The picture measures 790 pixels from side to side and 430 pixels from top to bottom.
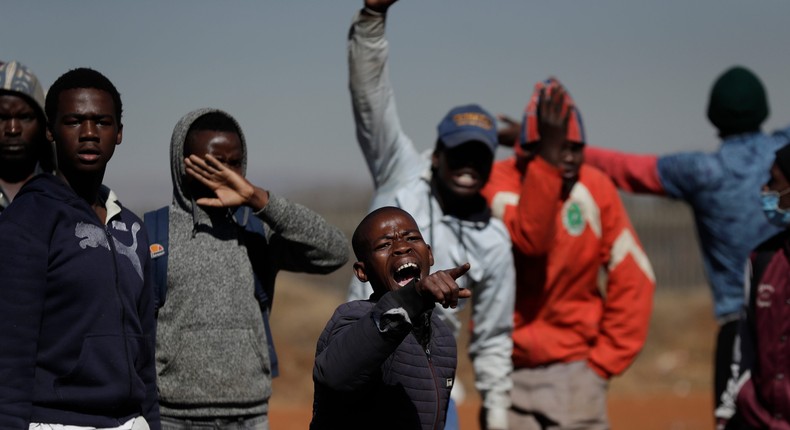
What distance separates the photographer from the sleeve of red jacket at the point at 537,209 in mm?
6988

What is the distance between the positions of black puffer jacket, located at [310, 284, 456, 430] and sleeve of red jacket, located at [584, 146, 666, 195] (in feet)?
13.2

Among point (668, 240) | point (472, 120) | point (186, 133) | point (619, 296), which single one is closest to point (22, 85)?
point (186, 133)

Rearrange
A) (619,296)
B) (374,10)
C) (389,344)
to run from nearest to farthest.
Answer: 1. (389,344)
2. (374,10)
3. (619,296)

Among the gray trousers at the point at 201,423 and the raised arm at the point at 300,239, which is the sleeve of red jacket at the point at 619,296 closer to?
the raised arm at the point at 300,239

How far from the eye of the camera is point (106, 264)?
4441 millimetres

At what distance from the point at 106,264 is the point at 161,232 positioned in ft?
2.98

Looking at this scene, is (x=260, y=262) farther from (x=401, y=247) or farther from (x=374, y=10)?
(x=374, y=10)

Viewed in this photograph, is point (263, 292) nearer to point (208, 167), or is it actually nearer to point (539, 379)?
point (208, 167)

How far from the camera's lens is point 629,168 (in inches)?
326

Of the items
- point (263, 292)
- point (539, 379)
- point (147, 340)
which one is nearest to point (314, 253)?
point (263, 292)

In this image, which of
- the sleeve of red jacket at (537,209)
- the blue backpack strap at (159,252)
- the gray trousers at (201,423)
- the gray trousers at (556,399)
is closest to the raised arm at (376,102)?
the sleeve of red jacket at (537,209)

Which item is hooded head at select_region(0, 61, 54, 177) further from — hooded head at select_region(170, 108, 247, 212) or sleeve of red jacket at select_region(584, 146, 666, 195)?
sleeve of red jacket at select_region(584, 146, 666, 195)

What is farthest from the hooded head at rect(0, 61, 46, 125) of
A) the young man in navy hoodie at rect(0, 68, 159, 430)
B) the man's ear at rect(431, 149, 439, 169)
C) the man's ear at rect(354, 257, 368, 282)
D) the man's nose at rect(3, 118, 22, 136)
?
the man's ear at rect(431, 149, 439, 169)

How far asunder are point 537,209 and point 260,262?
1.95 metres
